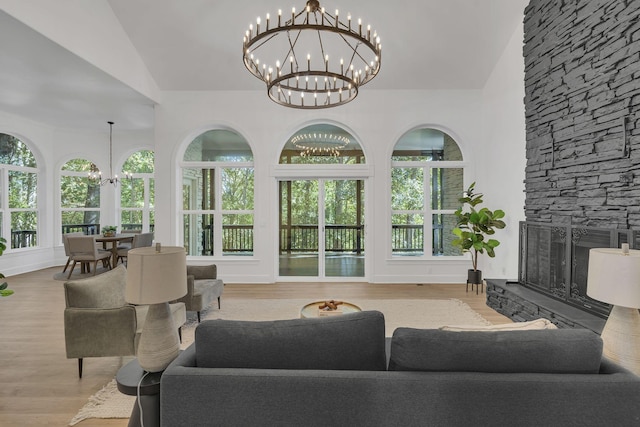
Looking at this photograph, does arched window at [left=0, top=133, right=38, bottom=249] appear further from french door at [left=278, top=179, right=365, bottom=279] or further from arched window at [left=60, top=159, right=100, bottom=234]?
french door at [left=278, top=179, right=365, bottom=279]

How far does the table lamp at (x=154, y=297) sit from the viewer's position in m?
1.60

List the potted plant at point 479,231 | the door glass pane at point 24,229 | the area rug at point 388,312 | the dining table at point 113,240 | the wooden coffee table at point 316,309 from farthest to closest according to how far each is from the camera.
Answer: the door glass pane at point 24,229 → the dining table at point 113,240 → the potted plant at point 479,231 → the area rug at point 388,312 → the wooden coffee table at point 316,309

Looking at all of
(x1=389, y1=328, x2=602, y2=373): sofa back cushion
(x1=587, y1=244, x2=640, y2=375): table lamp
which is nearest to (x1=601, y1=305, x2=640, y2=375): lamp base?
(x1=587, y1=244, x2=640, y2=375): table lamp

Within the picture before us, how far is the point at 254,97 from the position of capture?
19.2 ft

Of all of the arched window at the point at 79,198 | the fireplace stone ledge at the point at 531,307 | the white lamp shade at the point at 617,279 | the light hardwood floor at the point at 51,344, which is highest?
the arched window at the point at 79,198

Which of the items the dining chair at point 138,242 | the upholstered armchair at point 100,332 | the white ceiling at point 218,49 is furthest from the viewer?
the dining chair at point 138,242

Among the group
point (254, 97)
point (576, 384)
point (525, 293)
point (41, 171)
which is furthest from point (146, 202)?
point (576, 384)

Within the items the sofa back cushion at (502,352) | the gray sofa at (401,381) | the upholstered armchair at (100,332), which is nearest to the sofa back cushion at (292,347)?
the gray sofa at (401,381)

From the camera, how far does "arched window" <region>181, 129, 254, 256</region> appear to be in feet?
19.9

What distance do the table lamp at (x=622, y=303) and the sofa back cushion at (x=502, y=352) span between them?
14.7 inches

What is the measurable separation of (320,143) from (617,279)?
193 inches

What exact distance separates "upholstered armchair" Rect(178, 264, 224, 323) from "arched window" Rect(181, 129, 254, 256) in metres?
1.71

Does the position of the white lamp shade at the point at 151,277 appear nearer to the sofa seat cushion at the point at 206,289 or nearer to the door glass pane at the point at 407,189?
the sofa seat cushion at the point at 206,289

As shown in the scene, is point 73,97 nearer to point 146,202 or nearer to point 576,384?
point 146,202
